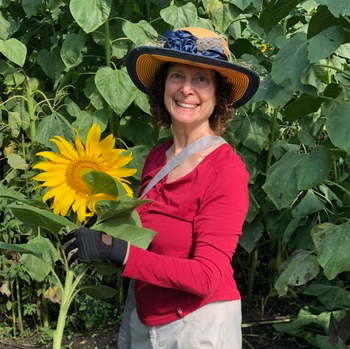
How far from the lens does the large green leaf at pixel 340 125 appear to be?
2.33m

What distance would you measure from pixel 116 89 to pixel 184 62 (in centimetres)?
112

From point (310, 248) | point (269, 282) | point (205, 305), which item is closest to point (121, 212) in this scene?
point (205, 305)

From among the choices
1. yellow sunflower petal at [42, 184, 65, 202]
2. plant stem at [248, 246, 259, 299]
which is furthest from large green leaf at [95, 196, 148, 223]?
plant stem at [248, 246, 259, 299]

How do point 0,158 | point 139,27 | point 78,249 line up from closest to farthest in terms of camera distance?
point 78,249 < point 139,27 < point 0,158

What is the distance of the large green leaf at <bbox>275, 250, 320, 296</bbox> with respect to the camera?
9.08ft

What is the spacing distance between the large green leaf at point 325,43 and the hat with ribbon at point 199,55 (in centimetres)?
48

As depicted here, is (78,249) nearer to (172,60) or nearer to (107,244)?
(107,244)

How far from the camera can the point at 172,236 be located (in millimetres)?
1692

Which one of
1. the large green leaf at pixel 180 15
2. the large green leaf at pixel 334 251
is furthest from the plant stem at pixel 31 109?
the large green leaf at pixel 334 251

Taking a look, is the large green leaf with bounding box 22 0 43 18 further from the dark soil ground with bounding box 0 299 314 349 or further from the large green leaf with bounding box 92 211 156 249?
the large green leaf with bounding box 92 211 156 249

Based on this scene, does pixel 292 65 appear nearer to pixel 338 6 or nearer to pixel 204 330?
pixel 338 6

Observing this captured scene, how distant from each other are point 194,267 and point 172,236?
16 cm

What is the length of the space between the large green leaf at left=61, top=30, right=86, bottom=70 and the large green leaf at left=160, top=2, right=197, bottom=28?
0.35 meters

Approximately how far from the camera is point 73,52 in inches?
114
